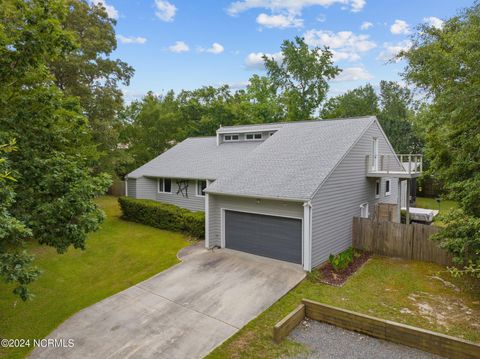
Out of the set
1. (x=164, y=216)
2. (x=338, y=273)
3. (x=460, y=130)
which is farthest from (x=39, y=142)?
(x=460, y=130)

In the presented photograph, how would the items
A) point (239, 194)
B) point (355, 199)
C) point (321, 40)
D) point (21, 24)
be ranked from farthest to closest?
point (321, 40) < point (355, 199) < point (239, 194) < point (21, 24)

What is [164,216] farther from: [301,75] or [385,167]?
[301,75]

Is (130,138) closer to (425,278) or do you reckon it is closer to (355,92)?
(425,278)

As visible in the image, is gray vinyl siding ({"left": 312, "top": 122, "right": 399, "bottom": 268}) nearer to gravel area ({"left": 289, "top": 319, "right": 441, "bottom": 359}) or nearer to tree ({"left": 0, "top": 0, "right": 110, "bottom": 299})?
gravel area ({"left": 289, "top": 319, "right": 441, "bottom": 359})

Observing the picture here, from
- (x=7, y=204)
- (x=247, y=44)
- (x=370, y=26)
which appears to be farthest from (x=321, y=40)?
(x=7, y=204)

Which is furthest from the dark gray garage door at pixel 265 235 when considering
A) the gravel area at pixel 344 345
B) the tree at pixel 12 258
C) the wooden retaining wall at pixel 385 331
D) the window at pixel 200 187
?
the tree at pixel 12 258
